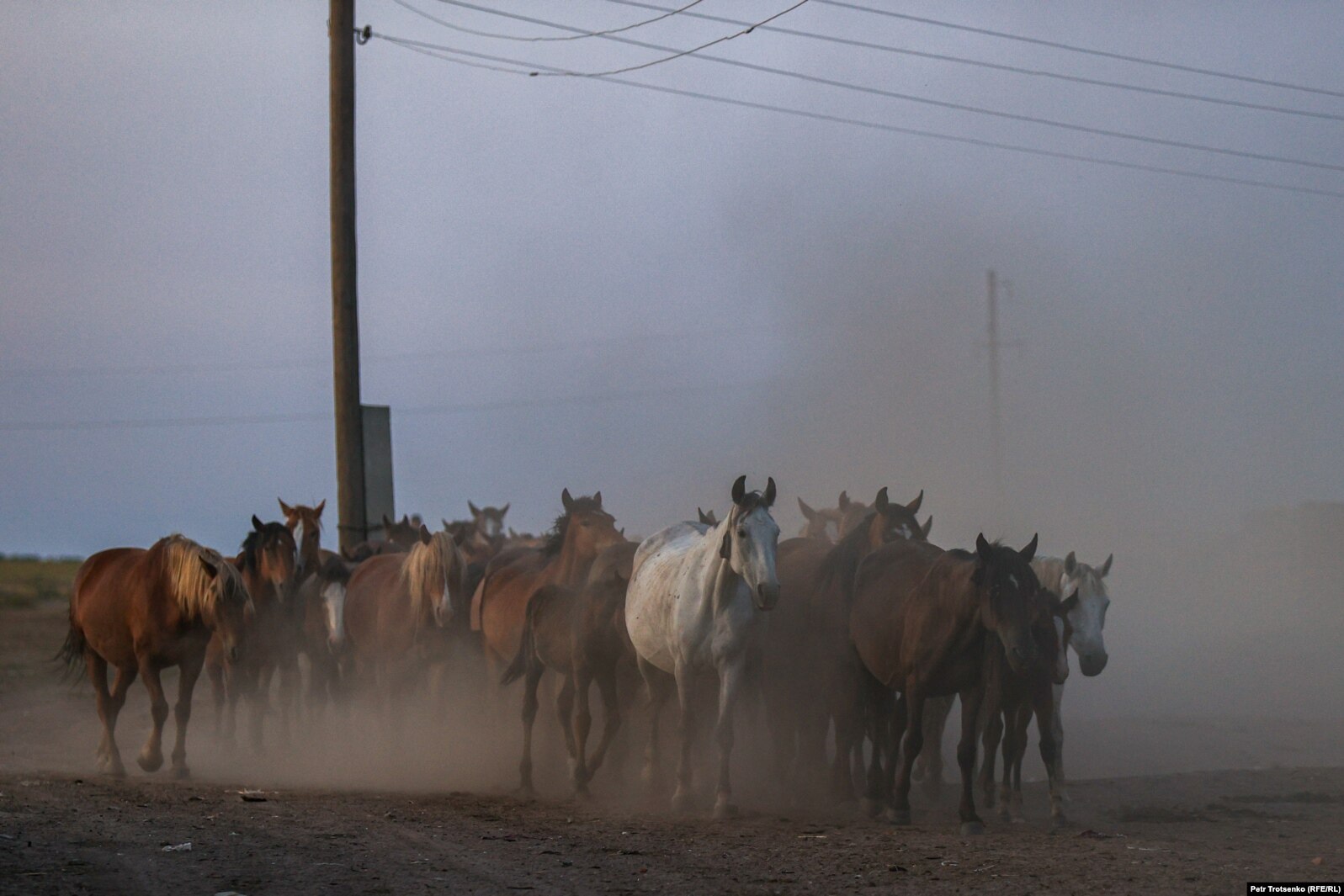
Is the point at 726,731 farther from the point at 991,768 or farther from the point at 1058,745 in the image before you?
the point at 1058,745

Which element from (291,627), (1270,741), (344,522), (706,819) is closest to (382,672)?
(291,627)

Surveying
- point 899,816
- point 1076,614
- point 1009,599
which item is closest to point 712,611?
Answer: point 899,816

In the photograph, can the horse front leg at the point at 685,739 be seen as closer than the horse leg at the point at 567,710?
Yes

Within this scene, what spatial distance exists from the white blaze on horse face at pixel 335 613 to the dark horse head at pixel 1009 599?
Answer: 28.3 ft

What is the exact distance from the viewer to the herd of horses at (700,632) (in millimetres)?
10773

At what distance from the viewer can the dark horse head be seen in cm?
1007

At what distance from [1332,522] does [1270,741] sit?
18.2 meters

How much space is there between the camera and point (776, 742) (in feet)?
41.3

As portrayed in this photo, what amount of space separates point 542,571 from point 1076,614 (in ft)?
18.7

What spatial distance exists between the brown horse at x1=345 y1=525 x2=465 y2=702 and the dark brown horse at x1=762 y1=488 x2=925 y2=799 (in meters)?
4.05

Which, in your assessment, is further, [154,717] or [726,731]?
[154,717]

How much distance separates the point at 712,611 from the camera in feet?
A: 36.9

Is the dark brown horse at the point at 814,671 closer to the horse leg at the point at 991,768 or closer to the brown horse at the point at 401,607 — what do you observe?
the horse leg at the point at 991,768

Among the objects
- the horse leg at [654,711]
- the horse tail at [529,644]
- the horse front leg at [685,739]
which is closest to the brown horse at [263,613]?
the horse tail at [529,644]
